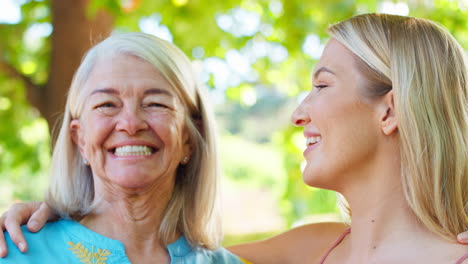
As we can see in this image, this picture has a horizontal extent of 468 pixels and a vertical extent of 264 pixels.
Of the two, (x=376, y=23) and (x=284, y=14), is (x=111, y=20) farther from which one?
(x=376, y=23)

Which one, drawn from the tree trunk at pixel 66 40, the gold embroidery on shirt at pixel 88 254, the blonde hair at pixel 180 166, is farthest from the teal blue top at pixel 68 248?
the tree trunk at pixel 66 40

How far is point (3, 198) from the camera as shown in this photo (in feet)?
44.9

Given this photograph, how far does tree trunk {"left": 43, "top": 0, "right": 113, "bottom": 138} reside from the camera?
15.2ft

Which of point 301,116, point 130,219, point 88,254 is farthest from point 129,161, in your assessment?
point 301,116

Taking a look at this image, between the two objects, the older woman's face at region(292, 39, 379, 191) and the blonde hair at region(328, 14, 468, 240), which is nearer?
the blonde hair at region(328, 14, 468, 240)

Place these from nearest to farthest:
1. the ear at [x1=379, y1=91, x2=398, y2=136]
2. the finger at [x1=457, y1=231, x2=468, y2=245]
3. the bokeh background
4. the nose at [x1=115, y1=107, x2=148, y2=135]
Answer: the finger at [x1=457, y1=231, x2=468, y2=245]
the ear at [x1=379, y1=91, x2=398, y2=136]
the nose at [x1=115, y1=107, x2=148, y2=135]
the bokeh background

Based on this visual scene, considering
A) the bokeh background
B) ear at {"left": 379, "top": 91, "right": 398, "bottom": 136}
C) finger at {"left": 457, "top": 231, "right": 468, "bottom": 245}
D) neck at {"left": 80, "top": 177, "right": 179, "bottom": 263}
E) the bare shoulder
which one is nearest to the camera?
finger at {"left": 457, "top": 231, "right": 468, "bottom": 245}

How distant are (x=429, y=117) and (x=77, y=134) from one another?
1.42 meters

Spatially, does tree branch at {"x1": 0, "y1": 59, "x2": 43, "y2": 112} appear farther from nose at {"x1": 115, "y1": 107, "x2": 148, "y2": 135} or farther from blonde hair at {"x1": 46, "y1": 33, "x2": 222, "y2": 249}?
nose at {"x1": 115, "y1": 107, "x2": 148, "y2": 135}

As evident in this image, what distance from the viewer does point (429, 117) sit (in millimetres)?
2389

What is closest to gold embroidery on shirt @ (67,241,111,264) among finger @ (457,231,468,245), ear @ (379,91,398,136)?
ear @ (379,91,398,136)

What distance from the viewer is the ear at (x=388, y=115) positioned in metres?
2.45

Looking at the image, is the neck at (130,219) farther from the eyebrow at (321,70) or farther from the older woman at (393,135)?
the eyebrow at (321,70)

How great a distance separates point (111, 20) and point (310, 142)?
251 cm
